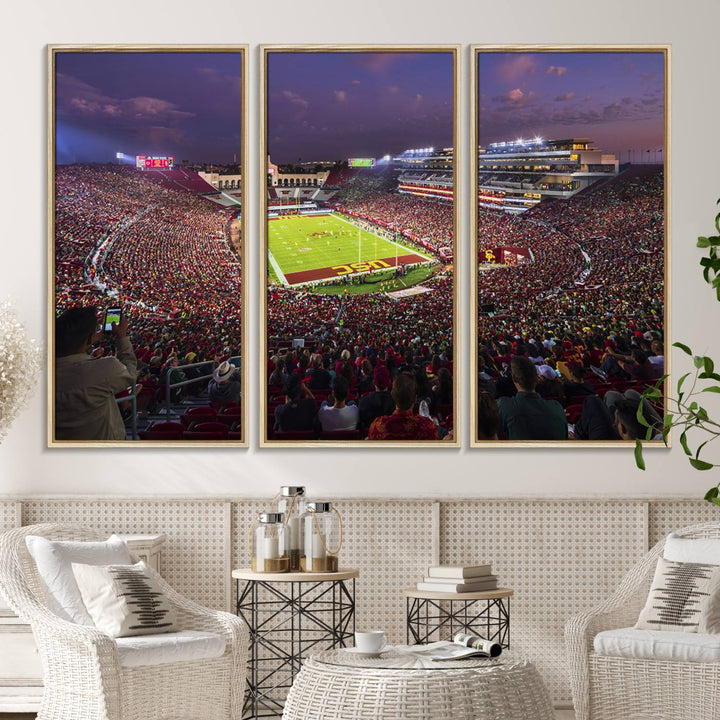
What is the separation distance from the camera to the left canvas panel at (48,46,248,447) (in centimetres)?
480

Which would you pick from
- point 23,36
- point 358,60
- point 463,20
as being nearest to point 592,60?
point 463,20

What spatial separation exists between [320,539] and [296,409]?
33.9 inches

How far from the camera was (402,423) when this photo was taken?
479 cm

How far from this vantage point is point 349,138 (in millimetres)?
4855

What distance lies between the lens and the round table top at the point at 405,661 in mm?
2844

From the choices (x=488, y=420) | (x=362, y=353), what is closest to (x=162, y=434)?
(x=362, y=353)

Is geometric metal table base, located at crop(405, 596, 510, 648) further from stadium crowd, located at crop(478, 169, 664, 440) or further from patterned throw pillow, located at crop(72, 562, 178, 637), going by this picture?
patterned throw pillow, located at crop(72, 562, 178, 637)

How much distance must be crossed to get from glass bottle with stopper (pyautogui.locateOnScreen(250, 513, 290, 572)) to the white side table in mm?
653

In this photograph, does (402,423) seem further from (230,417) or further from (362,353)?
(230,417)


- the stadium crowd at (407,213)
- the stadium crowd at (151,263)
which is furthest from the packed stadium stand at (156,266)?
the stadium crowd at (407,213)

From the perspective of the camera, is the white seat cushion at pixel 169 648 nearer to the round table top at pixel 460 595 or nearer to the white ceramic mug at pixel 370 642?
the round table top at pixel 460 595

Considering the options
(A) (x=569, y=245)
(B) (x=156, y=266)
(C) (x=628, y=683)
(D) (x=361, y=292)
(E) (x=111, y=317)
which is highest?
(A) (x=569, y=245)

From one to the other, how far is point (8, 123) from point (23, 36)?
45 cm

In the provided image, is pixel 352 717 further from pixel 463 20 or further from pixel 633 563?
pixel 463 20
